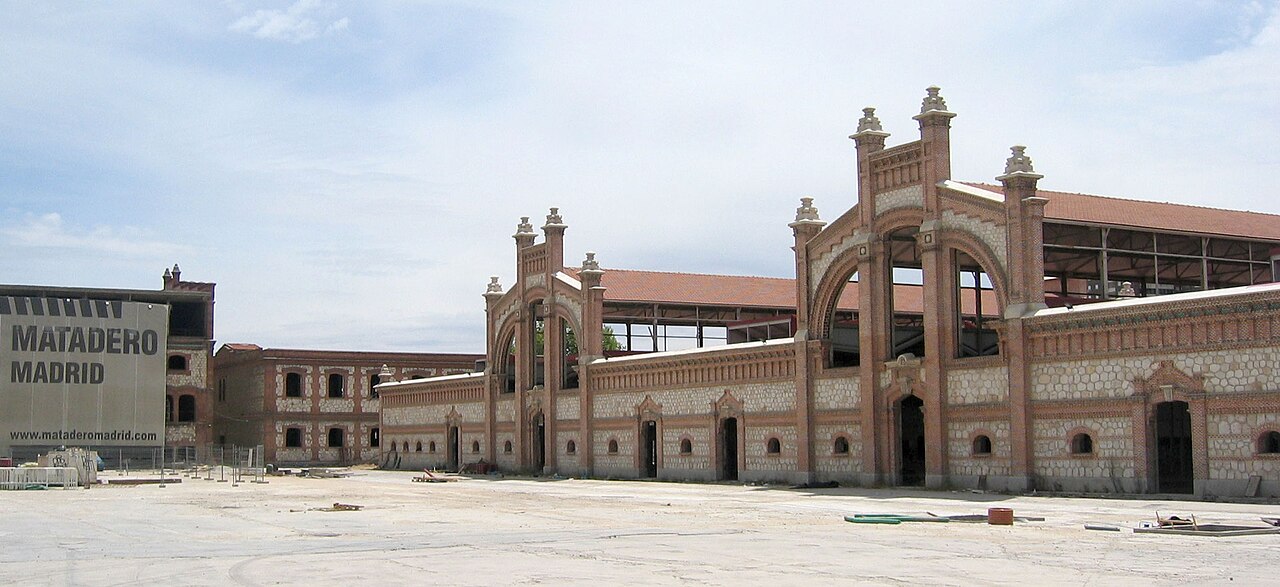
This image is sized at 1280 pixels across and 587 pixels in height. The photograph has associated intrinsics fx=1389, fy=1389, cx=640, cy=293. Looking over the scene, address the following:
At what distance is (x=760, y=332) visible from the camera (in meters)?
56.1

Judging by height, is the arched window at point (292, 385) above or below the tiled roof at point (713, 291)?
below

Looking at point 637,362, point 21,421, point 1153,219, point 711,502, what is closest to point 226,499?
point 711,502

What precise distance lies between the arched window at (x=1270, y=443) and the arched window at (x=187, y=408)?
59826 mm

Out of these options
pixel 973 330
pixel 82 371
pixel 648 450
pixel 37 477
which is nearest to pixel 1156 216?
pixel 973 330

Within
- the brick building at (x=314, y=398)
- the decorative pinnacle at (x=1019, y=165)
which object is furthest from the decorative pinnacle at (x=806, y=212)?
the brick building at (x=314, y=398)

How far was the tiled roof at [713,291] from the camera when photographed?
5912 centimetres

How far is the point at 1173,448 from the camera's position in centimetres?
3441

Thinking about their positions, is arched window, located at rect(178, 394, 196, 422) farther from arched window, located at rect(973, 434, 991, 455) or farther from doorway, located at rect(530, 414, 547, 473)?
arched window, located at rect(973, 434, 991, 455)

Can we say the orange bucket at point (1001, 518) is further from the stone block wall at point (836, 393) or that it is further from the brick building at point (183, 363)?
the brick building at point (183, 363)

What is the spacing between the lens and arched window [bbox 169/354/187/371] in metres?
76.7

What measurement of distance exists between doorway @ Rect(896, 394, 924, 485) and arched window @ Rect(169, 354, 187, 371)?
46.8 metres

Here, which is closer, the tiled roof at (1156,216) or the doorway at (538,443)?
the tiled roof at (1156,216)

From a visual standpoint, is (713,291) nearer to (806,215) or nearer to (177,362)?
(806,215)

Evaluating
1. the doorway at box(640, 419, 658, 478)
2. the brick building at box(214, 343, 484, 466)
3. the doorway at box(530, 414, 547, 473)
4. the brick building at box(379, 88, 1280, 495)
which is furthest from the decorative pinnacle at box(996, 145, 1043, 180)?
the brick building at box(214, 343, 484, 466)
